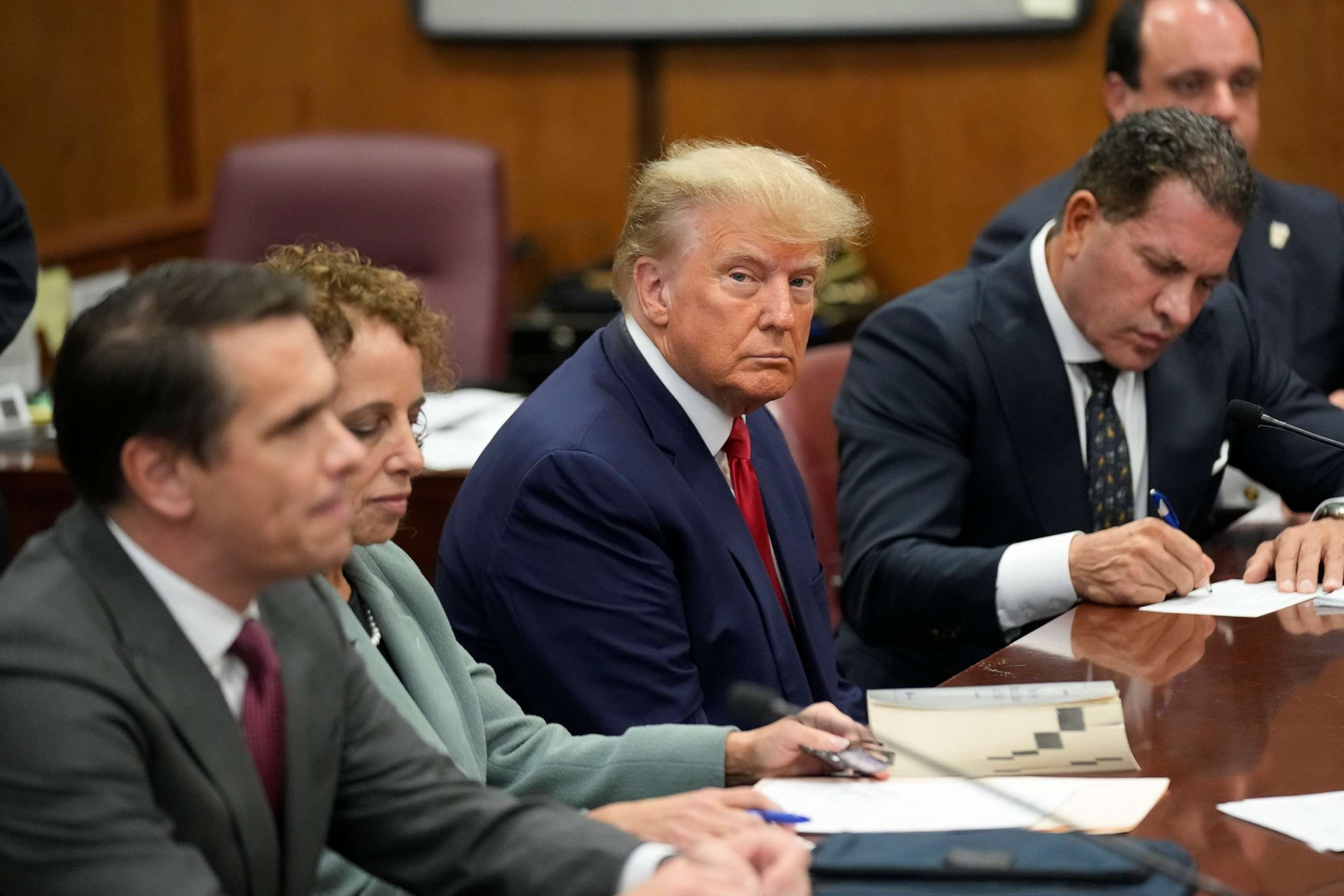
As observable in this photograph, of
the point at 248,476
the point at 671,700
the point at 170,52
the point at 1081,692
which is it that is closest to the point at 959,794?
the point at 1081,692

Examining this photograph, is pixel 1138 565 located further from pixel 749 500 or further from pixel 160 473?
pixel 160 473

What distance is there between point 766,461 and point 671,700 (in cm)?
46

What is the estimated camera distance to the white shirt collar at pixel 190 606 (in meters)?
1.18

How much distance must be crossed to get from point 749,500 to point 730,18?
3.20 metres

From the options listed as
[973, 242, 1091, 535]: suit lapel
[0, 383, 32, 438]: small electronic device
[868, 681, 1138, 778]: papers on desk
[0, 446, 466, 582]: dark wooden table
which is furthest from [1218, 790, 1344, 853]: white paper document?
[0, 383, 32, 438]: small electronic device

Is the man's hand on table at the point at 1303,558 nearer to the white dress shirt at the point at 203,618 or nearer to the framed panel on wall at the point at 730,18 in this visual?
the white dress shirt at the point at 203,618

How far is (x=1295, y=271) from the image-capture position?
3287 millimetres

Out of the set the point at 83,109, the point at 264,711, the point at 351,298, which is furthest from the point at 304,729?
the point at 83,109

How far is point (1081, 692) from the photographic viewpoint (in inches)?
64.7

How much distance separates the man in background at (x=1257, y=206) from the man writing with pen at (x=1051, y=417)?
57 cm

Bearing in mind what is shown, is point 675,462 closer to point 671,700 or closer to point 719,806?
point 671,700

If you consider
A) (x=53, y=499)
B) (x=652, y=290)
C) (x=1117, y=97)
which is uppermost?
(x=1117, y=97)

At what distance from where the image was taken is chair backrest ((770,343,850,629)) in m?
2.85

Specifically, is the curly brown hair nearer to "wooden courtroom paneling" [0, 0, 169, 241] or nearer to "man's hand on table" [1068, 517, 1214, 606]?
"man's hand on table" [1068, 517, 1214, 606]
